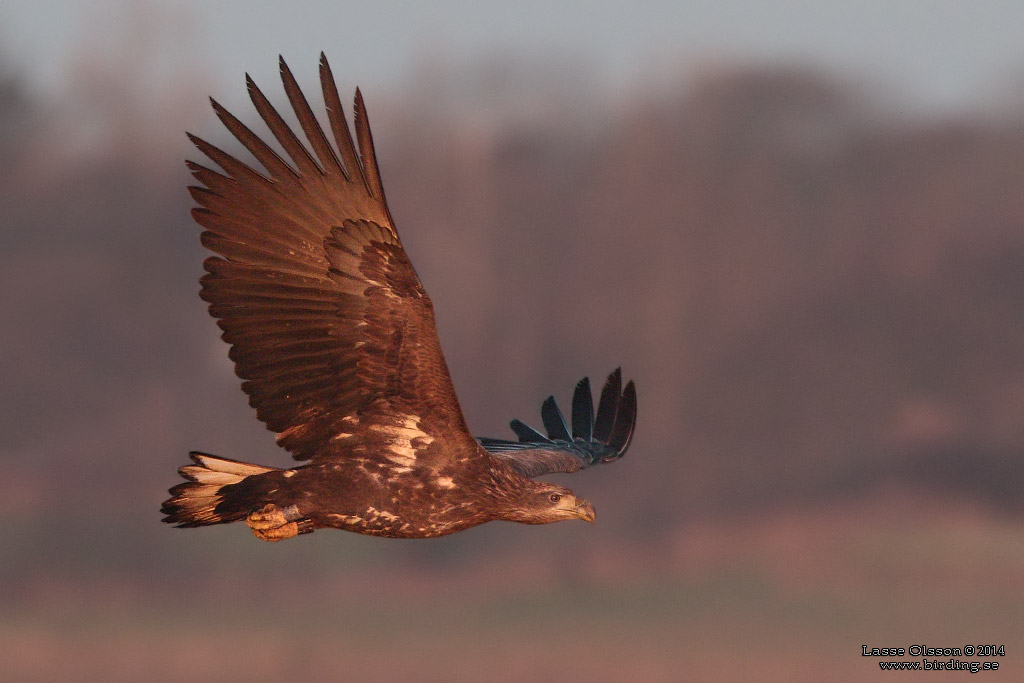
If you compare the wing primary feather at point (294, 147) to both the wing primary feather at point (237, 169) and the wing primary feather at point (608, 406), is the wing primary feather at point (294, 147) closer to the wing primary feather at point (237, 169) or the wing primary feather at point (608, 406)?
the wing primary feather at point (237, 169)

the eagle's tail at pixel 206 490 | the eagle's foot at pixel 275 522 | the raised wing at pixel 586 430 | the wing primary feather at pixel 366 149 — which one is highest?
the wing primary feather at pixel 366 149

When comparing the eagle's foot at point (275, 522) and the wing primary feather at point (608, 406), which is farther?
the wing primary feather at point (608, 406)

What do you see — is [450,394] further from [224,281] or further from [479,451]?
[224,281]

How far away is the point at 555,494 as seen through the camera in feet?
42.2

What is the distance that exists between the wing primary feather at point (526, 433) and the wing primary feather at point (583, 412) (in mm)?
393

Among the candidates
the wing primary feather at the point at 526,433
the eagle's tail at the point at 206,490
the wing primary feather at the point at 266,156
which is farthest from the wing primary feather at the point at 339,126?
the wing primary feather at the point at 526,433

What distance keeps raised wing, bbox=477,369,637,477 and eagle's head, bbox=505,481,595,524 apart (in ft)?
8.49

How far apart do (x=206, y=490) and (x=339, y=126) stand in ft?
11.4

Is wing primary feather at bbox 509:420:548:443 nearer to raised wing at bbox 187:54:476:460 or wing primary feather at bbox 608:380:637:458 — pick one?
wing primary feather at bbox 608:380:637:458

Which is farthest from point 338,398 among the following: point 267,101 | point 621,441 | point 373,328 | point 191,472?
point 621,441

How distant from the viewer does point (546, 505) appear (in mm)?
12828

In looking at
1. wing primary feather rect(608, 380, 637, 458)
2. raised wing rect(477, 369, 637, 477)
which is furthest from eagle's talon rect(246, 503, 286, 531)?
wing primary feather rect(608, 380, 637, 458)

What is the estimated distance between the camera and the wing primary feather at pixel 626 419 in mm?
16562

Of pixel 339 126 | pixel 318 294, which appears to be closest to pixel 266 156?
pixel 339 126
